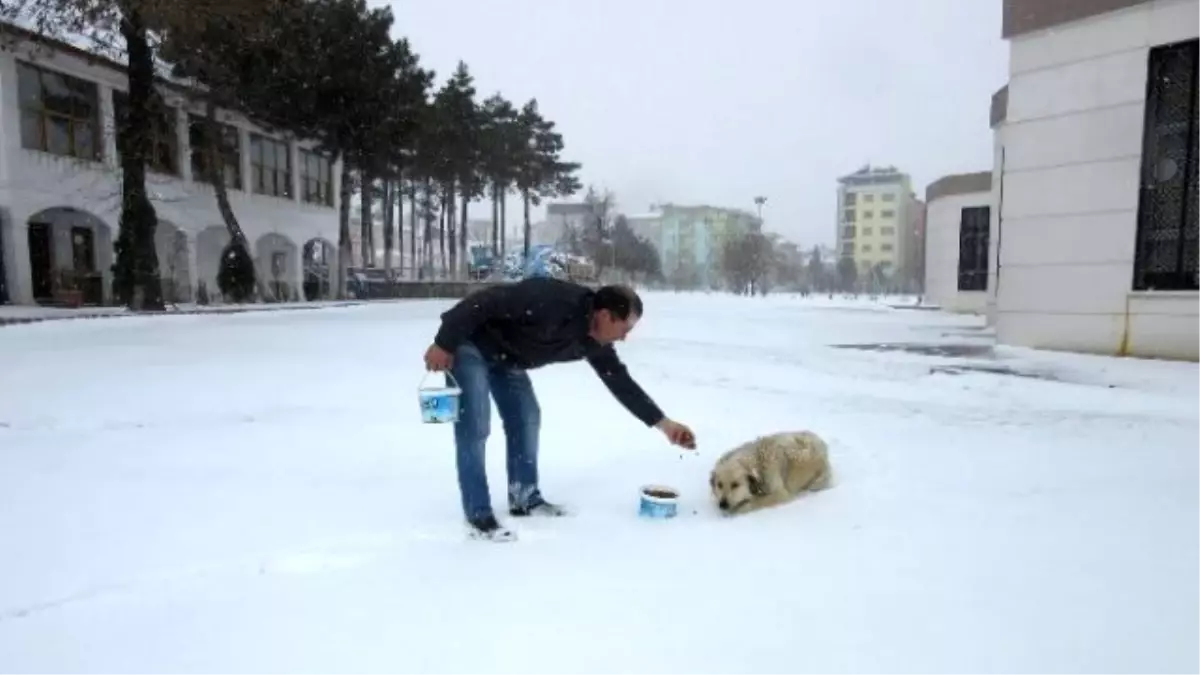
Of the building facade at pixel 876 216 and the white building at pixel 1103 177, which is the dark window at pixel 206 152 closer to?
the white building at pixel 1103 177

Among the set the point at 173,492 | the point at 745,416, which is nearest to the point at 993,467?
the point at 745,416

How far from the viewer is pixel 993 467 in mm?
4406

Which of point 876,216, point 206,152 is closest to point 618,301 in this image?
point 206,152

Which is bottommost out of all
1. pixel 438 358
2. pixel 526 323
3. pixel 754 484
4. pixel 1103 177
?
pixel 754 484

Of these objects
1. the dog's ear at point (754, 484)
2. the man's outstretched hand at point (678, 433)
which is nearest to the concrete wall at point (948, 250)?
the dog's ear at point (754, 484)

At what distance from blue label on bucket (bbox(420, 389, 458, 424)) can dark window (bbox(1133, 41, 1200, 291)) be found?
424 inches

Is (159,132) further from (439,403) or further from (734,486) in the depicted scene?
(734,486)

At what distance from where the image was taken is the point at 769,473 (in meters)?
3.71

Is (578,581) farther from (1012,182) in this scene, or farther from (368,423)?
(1012,182)

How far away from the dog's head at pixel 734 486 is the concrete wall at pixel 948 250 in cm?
2514

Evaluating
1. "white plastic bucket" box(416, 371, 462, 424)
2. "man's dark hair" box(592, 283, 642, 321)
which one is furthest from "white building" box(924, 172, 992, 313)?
"white plastic bucket" box(416, 371, 462, 424)

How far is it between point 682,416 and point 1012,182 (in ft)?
27.9

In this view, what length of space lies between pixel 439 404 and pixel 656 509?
130 centimetres

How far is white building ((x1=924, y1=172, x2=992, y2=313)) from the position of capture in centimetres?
2533
